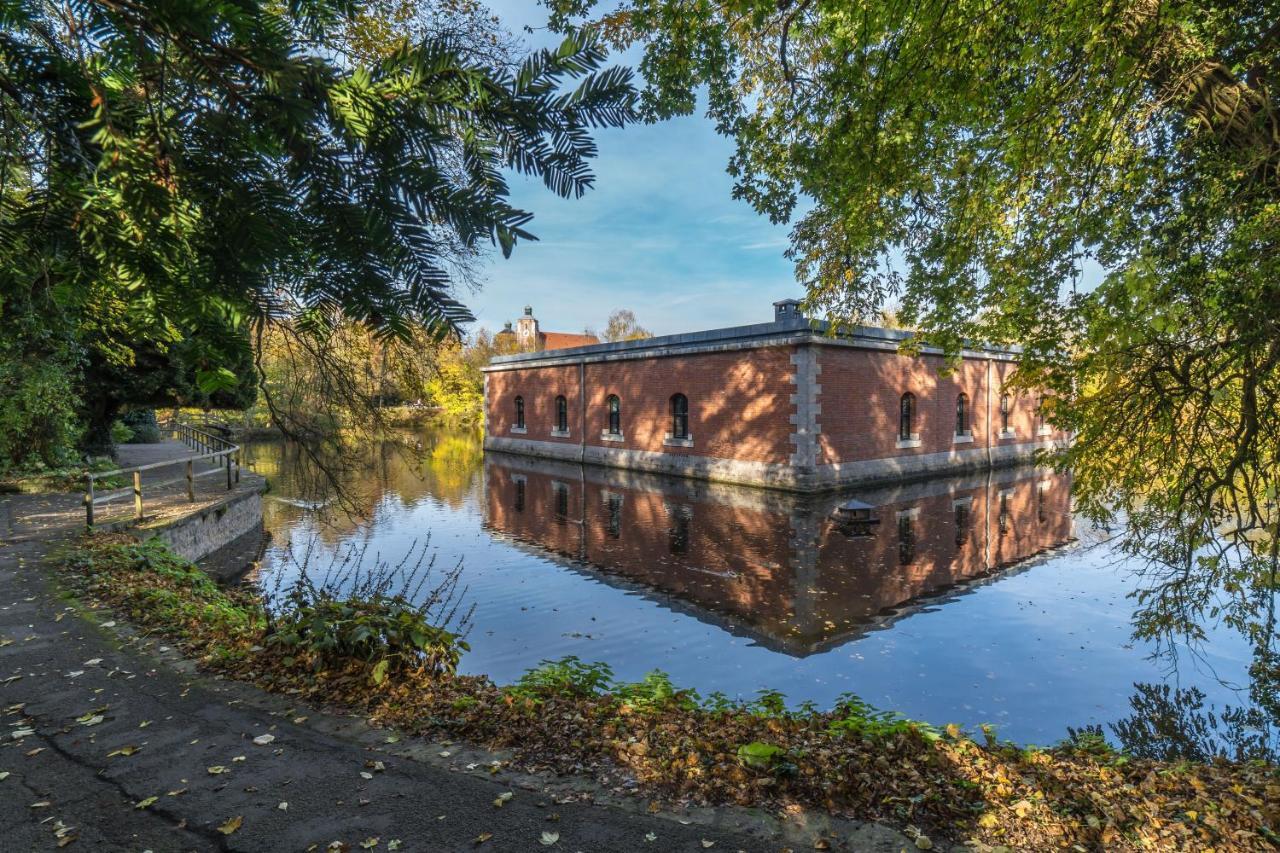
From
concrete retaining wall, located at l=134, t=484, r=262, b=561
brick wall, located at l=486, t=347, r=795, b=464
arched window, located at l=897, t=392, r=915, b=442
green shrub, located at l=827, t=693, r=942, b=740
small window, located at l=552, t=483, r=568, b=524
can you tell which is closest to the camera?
green shrub, located at l=827, t=693, r=942, b=740

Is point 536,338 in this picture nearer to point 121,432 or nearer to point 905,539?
point 121,432

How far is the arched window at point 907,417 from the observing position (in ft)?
71.5

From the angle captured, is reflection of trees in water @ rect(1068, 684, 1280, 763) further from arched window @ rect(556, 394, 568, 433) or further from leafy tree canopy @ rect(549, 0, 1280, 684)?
arched window @ rect(556, 394, 568, 433)

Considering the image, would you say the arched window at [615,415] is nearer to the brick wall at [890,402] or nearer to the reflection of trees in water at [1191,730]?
the brick wall at [890,402]

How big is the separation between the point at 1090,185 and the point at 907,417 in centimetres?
1843

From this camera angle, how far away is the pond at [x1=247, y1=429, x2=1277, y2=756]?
5781 mm

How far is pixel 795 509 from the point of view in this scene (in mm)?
15609

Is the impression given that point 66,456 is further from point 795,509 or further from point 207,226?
point 207,226

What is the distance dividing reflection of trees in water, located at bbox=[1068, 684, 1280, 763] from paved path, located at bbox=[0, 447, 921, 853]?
12.5 feet

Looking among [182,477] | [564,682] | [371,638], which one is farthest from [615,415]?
[371,638]

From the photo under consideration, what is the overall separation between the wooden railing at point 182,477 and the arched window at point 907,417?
814 inches

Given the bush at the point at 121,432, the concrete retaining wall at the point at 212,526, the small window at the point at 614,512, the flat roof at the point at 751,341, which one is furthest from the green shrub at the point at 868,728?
the bush at the point at 121,432

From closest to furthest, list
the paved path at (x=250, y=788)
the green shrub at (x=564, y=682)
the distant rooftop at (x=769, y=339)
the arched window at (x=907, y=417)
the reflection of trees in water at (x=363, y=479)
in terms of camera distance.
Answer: the paved path at (x=250, y=788), the reflection of trees in water at (x=363, y=479), the green shrub at (x=564, y=682), the distant rooftop at (x=769, y=339), the arched window at (x=907, y=417)

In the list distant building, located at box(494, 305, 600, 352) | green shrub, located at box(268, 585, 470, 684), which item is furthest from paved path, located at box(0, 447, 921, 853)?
distant building, located at box(494, 305, 600, 352)
